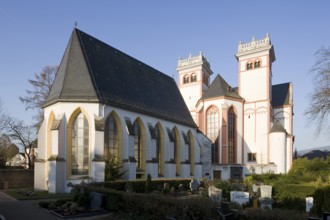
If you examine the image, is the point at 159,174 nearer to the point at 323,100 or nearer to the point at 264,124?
the point at 323,100

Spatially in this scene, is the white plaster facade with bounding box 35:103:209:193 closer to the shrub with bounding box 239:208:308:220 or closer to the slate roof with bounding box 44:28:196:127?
the slate roof with bounding box 44:28:196:127

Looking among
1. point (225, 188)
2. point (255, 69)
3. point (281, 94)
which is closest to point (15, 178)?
point (225, 188)

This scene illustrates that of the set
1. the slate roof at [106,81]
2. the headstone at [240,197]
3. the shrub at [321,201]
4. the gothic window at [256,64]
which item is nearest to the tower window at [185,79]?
the gothic window at [256,64]

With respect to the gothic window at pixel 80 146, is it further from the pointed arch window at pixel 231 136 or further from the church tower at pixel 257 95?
the church tower at pixel 257 95

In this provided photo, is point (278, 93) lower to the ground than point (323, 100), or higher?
higher

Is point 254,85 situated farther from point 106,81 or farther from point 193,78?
point 106,81

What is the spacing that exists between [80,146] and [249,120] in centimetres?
2895

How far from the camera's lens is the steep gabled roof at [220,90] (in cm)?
4524

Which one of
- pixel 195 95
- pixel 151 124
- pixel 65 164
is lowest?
pixel 65 164

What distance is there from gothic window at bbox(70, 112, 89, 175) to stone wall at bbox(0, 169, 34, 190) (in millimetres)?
8590

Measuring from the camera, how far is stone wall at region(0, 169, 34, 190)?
28356mm

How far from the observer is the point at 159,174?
3122 cm

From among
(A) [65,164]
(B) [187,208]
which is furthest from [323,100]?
(A) [65,164]

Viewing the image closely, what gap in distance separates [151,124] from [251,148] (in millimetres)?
20559
